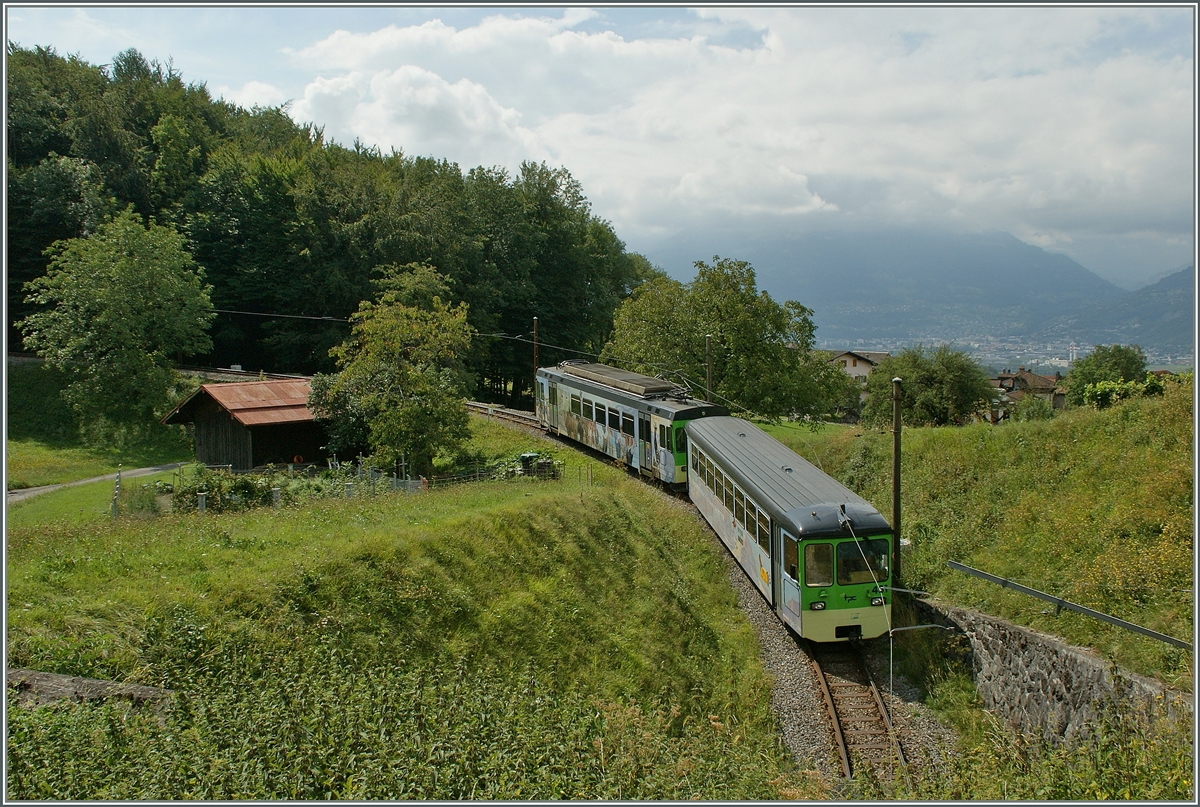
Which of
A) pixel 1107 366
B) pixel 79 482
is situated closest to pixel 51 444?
pixel 79 482

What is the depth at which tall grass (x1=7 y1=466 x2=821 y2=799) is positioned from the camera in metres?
7.03

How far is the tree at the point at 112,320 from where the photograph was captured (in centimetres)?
3378

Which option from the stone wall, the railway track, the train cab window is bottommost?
the railway track

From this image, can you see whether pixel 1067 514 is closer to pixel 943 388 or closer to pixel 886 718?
pixel 886 718

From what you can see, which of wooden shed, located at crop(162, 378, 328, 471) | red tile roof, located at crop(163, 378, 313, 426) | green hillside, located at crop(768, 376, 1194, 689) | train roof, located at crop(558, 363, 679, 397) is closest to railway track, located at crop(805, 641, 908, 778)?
green hillside, located at crop(768, 376, 1194, 689)

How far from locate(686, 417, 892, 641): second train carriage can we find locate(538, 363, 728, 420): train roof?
541cm

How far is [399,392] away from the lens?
2461cm

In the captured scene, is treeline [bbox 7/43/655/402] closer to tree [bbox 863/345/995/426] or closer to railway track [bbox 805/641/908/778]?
tree [bbox 863/345/995/426]

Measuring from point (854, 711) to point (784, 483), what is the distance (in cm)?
443

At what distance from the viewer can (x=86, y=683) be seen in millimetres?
7891

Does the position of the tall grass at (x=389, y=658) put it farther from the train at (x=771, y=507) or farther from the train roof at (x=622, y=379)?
the train roof at (x=622, y=379)

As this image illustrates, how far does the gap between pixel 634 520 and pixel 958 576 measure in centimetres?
760

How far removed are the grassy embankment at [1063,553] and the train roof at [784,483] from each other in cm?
348

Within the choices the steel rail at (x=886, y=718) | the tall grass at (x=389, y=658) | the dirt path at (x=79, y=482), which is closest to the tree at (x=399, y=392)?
the tall grass at (x=389, y=658)
